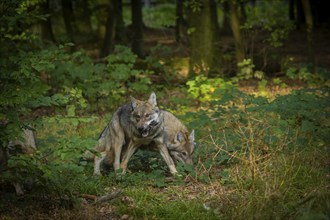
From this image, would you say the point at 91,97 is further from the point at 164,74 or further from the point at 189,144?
the point at 189,144

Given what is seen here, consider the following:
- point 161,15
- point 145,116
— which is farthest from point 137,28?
point 145,116

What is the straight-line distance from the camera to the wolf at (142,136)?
9141 millimetres

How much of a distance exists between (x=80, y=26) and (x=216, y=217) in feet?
83.5

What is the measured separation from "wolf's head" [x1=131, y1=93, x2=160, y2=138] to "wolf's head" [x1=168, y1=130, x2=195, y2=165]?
0.62 m

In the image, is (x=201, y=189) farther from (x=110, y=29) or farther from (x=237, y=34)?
(x=110, y=29)

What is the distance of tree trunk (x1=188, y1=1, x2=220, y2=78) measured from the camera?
1798 centimetres

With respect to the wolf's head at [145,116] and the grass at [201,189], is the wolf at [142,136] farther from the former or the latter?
the grass at [201,189]

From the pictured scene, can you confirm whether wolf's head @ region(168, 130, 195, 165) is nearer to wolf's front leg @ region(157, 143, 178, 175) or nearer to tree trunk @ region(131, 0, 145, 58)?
wolf's front leg @ region(157, 143, 178, 175)

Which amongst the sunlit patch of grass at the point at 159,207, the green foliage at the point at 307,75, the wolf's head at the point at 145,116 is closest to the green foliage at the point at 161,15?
the green foliage at the point at 307,75

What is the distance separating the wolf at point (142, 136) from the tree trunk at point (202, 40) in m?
8.34

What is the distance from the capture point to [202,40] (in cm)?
1811

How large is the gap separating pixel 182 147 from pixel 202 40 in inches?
359

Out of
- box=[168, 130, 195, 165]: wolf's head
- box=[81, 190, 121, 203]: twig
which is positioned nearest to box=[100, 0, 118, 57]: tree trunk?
box=[168, 130, 195, 165]: wolf's head

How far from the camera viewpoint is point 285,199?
7055 millimetres
